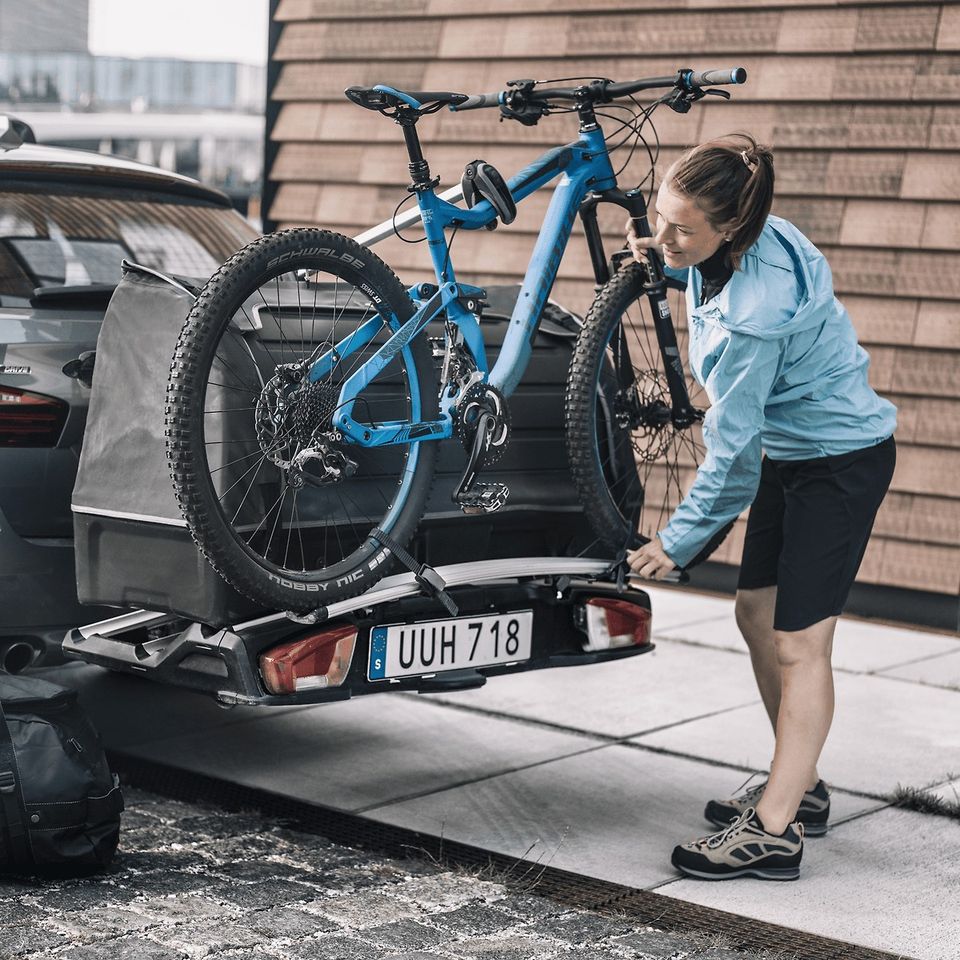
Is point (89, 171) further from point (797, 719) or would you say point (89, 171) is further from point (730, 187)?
point (797, 719)

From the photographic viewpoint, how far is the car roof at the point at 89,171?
4.20 m

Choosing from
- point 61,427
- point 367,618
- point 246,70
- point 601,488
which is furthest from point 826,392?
point 246,70

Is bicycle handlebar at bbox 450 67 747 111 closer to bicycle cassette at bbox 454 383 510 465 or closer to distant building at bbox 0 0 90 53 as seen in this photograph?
bicycle cassette at bbox 454 383 510 465

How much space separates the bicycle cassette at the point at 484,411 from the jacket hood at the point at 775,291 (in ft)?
1.76

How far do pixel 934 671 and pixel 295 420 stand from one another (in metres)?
3.34

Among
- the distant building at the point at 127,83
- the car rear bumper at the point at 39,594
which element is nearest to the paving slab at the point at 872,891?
the car rear bumper at the point at 39,594

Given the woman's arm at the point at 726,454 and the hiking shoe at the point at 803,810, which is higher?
the woman's arm at the point at 726,454

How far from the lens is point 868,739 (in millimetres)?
4828

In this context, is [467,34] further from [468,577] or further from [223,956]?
[223,956]

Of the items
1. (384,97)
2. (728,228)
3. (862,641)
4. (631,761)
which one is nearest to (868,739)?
(631,761)

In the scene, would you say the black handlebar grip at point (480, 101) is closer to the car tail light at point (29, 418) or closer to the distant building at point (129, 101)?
the car tail light at point (29, 418)

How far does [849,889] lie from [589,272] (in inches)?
167

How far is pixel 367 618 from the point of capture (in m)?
3.61

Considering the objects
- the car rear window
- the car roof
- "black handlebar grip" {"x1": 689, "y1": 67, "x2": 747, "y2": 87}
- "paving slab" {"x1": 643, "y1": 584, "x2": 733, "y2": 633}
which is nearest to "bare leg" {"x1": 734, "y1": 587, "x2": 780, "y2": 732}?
"black handlebar grip" {"x1": 689, "y1": 67, "x2": 747, "y2": 87}
